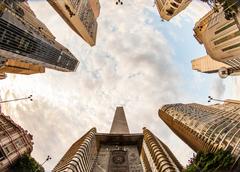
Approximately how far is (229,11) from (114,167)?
2850cm

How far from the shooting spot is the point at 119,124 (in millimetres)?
109375

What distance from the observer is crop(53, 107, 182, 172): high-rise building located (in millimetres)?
32941

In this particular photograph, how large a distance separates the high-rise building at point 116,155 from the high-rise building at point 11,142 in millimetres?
9800

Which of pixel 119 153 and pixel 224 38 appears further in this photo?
pixel 224 38

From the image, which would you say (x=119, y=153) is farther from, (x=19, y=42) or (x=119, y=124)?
(x=119, y=124)

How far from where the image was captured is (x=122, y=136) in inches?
1980

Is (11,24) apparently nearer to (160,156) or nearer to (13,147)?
(13,147)

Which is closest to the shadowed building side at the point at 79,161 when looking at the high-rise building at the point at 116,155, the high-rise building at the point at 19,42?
the high-rise building at the point at 116,155

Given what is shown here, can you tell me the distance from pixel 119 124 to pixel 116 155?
66.6 m

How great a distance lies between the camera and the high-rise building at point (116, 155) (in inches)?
1297

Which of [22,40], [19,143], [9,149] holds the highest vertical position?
[22,40]

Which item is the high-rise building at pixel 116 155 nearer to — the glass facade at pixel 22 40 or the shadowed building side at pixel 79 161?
the shadowed building side at pixel 79 161

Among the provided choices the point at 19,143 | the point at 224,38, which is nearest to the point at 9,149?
the point at 19,143

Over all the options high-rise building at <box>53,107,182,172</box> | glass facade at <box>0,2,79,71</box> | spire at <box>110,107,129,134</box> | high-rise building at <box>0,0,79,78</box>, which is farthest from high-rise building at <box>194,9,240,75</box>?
spire at <box>110,107,129,134</box>
